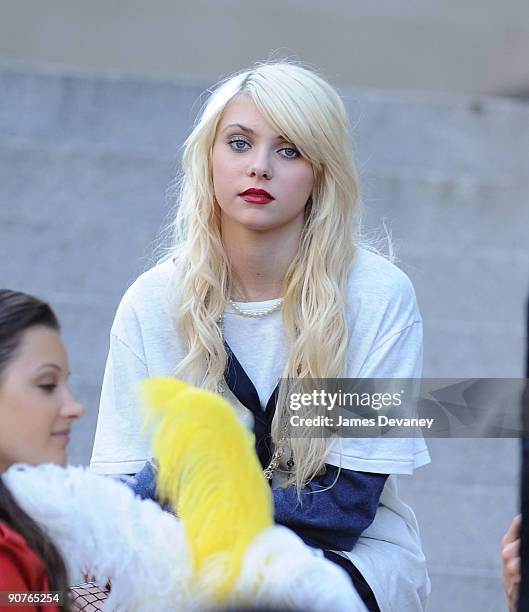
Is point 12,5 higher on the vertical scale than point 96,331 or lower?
higher

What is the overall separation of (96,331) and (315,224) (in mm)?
2040

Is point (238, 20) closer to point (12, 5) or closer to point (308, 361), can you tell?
point (12, 5)

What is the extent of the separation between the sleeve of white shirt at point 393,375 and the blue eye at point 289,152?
0.36 meters

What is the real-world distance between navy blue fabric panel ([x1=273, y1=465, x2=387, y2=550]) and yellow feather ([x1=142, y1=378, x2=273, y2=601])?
52 cm

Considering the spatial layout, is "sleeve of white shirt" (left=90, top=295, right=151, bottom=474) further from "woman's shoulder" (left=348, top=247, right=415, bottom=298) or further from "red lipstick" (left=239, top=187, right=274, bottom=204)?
"woman's shoulder" (left=348, top=247, right=415, bottom=298)

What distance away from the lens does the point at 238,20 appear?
209 inches

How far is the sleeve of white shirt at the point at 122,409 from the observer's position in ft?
8.23

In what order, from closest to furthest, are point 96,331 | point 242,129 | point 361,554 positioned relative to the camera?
1. point 361,554
2. point 242,129
3. point 96,331

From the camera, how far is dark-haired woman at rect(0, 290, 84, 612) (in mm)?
1832

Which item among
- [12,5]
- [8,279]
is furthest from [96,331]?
[12,5]

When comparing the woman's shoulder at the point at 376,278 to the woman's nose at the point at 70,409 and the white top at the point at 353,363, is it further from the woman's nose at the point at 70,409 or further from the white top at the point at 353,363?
the woman's nose at the point at 70,409

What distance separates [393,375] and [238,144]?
57 cm

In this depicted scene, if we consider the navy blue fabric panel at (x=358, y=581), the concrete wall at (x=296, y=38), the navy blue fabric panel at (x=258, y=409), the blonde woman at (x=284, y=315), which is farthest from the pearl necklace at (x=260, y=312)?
the concrete wall at (x=296, y=38)

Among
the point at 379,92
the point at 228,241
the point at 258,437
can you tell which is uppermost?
the point at 379,92
